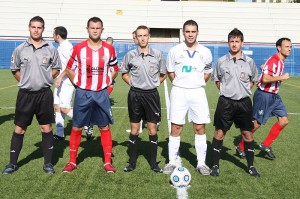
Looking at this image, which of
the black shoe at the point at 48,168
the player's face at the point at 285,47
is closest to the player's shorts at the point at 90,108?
the black shoe at the point at 48,168

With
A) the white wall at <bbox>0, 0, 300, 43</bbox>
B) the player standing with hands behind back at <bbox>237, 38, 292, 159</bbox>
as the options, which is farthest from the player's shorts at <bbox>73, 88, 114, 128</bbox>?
the white wall at <bbox>0, 0, 300, 43</bbox>

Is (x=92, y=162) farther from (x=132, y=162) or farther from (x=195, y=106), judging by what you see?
(x=195, y=106)

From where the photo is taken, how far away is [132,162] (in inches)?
222

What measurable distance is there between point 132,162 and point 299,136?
170 inches

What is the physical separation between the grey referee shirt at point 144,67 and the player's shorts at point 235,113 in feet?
3.38

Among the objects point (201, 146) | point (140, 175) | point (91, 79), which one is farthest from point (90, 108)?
point (201, 146)

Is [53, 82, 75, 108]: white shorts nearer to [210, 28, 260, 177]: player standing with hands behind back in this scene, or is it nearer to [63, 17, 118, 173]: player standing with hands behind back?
[63, 17, 118, 173]: player standing with hands behind back

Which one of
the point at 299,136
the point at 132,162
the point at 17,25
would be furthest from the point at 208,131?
the point at 17,25

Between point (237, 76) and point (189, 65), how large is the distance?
2.35ft

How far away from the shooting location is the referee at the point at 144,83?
556cm

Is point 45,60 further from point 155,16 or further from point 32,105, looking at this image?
point 155,16

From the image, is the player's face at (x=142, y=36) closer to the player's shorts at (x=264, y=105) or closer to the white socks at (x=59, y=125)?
the player's shorts at (x=264, y=105)

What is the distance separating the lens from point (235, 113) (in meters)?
5.47

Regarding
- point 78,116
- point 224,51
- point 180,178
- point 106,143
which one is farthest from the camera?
point 224,51
